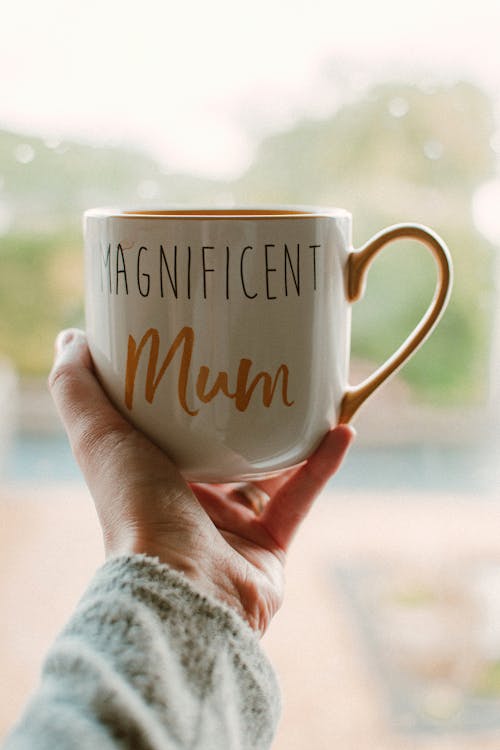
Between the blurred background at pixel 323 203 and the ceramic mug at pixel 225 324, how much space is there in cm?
108

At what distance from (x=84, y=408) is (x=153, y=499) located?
88 mm

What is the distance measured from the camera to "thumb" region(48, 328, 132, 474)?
552mm

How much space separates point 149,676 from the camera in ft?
1.34

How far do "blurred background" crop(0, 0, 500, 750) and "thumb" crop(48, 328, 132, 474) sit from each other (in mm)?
1048

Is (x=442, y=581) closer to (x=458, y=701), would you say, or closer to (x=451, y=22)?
(x=458, y=701)

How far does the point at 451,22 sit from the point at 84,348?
1.72m

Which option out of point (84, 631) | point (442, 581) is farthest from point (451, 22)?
point (84, 631)

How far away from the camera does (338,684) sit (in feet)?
4.65

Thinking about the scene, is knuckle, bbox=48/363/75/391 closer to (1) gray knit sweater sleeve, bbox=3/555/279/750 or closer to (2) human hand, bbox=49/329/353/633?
(2) human hand, bbox=49/329/353/633

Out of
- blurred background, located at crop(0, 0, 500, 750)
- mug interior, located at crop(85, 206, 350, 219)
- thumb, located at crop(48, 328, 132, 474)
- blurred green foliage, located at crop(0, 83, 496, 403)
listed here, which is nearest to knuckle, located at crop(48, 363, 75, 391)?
thumb, located at crop(48, 328, 132, 474)

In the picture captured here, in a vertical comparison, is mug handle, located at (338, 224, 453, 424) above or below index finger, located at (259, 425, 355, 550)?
above

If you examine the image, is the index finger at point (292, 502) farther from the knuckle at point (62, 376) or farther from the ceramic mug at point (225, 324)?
the knuckle at point (62, 376)

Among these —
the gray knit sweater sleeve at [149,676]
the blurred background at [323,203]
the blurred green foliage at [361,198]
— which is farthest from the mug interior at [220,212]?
the blurred green foliage at [361,198]

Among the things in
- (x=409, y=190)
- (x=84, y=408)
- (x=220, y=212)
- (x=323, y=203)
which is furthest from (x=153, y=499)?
(x=409, y=190)
